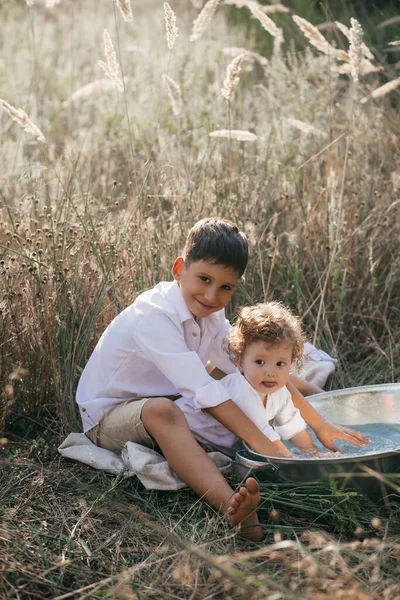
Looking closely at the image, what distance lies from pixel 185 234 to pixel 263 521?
1.49 metres

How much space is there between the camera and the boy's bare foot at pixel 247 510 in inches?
83.6

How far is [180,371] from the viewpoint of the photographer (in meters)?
2.50

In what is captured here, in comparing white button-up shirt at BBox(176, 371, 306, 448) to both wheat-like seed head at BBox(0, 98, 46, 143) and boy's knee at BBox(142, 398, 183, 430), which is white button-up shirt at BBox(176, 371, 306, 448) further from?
wheat-like seed head at BBox(0, 98, 46, 143)

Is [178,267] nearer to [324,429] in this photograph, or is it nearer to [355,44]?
[324,429]

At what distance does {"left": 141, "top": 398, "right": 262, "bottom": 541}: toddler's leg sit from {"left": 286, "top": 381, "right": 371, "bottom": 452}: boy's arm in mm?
521

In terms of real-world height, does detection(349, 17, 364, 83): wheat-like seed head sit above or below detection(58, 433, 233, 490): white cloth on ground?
Answer: above

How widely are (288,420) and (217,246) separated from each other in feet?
2.28

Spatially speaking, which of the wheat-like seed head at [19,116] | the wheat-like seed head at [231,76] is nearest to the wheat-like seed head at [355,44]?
the wheat-like seed head at [231,76]

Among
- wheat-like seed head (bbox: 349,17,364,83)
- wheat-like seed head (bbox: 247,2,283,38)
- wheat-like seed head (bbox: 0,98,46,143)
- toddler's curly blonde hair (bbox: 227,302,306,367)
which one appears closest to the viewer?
toddler's curly blonde hair (bbox: 227,302,306,367)

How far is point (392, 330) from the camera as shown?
364cm

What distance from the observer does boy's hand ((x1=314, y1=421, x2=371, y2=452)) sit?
275 centimetres

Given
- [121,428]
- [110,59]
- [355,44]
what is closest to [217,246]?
[121,428]

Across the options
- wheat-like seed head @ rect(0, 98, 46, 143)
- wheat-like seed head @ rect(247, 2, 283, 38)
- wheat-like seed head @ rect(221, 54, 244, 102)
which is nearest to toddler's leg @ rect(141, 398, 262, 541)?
wheat-like seed head @ rect(0, 98, 46, 143)

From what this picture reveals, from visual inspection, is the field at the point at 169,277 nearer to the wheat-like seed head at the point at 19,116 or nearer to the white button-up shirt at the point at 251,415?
the wheat-like seed head at the point at 19,116
